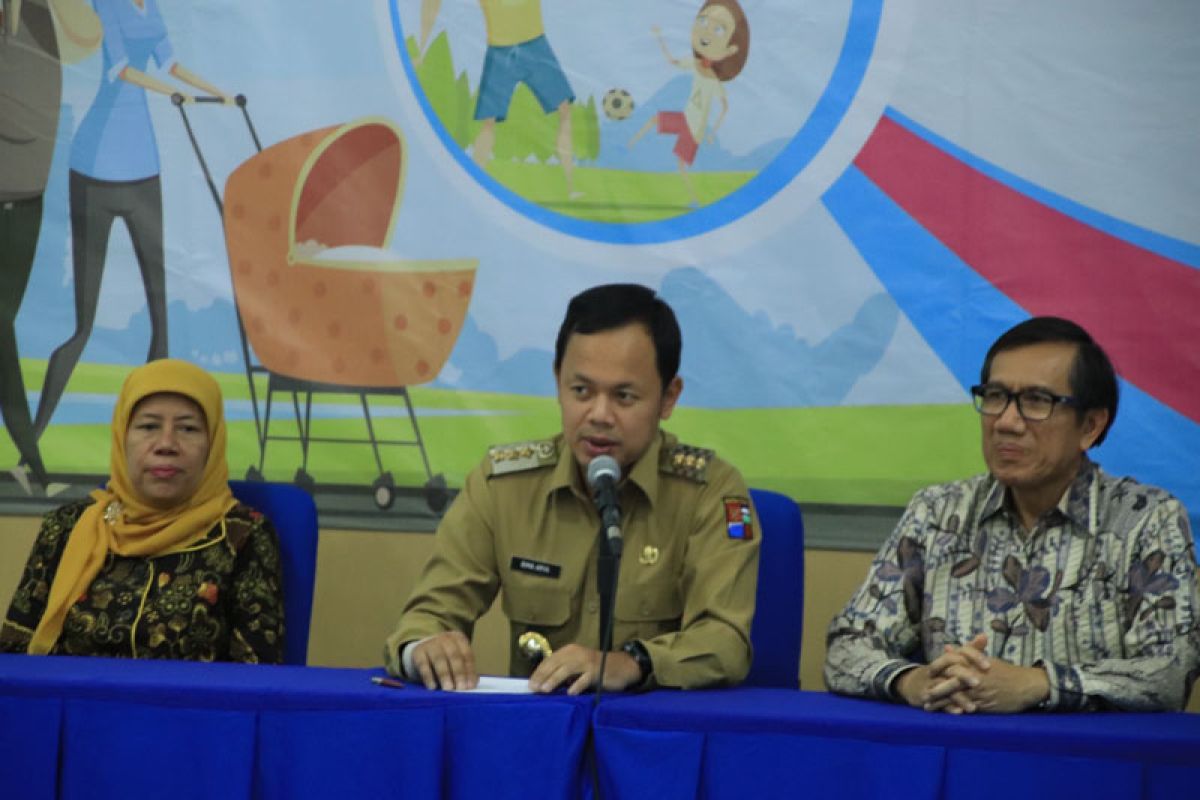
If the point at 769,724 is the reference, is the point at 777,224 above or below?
above

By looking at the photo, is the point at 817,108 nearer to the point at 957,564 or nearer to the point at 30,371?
the point at 957,564

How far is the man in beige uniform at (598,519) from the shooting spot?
2.38 m

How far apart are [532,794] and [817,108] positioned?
6.16 ft

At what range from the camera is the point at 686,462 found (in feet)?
8.24

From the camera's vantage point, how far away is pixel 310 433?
3.41 metres

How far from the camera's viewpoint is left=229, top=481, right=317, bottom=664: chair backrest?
283cm

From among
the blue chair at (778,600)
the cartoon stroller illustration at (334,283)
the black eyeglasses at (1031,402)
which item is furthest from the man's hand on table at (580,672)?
the cartoon stroller illustration at (334,283)

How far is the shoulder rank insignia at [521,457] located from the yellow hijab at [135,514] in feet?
2.25

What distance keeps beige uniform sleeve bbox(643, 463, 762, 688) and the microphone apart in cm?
28

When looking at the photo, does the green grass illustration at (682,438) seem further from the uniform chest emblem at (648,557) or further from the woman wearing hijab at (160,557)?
the uniform chest emblem at (648,557)

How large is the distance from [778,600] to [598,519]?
451 mm

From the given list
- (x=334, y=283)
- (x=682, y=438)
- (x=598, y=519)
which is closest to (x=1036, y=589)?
(x=598, y=519)

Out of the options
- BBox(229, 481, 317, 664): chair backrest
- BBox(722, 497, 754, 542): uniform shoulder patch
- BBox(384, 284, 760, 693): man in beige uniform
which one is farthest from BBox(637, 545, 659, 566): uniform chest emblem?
BBox(229, 481, 317, 664): chair backrest

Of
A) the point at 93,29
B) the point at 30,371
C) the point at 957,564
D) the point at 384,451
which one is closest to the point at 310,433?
the point at 384,451
